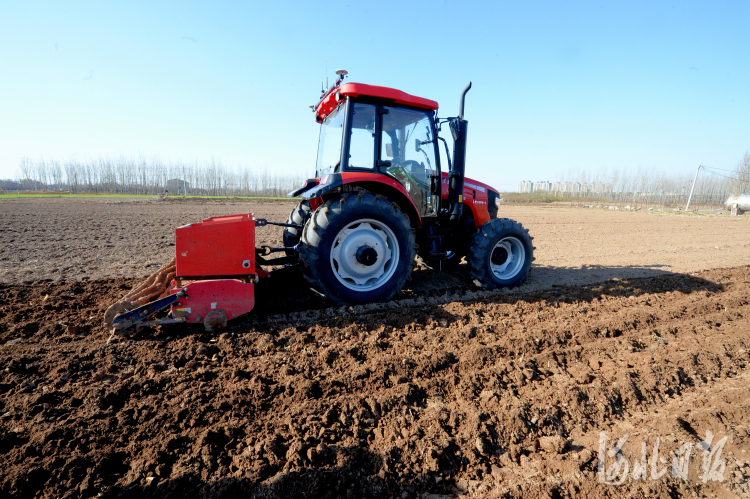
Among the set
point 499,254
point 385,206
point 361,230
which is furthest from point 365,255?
point 499,254

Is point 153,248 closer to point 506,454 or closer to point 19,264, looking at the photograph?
point 19,264

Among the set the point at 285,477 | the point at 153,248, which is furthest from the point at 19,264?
the point at 285,477

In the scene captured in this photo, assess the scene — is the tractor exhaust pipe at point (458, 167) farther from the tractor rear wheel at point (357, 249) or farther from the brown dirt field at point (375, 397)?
the brown dirt field at point (375, 397)

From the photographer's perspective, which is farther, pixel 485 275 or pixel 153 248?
pixel 153 248

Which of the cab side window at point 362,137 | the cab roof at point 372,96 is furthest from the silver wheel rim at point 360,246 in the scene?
the cab roof at point 372,96

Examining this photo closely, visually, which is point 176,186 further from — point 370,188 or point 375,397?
point 375,397

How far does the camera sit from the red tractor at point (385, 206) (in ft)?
13.1

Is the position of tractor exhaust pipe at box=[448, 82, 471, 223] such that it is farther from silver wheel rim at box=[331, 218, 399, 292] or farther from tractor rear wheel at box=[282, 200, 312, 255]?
tractor rear wheel at box=[282, 200, 312, 255]

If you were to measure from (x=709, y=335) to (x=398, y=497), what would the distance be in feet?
12.2

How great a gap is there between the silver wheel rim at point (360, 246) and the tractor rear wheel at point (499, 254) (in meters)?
1.29

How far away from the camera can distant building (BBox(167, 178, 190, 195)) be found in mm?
58412

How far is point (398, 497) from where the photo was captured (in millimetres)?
1771

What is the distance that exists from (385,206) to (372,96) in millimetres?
1247

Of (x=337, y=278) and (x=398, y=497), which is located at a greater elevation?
(x=337, y=278)
